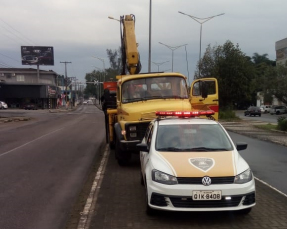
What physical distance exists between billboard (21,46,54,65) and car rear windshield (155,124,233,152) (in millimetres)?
92075

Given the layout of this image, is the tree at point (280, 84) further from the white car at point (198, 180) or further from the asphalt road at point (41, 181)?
the white car at point (198, 180)

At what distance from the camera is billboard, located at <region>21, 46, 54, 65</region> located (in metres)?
95.8

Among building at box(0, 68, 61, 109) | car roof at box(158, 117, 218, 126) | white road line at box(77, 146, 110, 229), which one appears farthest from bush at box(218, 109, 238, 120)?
building at box(0, 68, 61, 109)

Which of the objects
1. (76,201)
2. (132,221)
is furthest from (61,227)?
(76,201)

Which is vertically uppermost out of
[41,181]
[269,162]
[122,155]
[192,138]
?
[192,138]

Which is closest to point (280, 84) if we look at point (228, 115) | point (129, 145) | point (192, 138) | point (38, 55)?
point (228, 115)

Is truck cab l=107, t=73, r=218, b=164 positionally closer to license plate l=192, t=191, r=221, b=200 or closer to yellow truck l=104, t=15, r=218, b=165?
yellow truck l=104, t=15, r=218, b=165

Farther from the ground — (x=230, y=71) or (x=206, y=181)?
(x=230, y=71)

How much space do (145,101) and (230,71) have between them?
90.5 ft

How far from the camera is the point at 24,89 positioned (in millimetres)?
82938

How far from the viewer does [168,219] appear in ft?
21.1

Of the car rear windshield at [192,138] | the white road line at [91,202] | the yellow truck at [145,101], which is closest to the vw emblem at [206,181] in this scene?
the car rear windshield at [192,138]

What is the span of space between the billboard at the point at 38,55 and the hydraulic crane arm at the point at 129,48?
82251 mm

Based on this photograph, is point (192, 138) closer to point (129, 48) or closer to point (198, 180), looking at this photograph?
point (198, 180)
